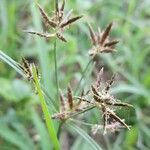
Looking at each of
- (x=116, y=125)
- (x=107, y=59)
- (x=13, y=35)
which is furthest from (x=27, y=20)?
(x=116, y=125)

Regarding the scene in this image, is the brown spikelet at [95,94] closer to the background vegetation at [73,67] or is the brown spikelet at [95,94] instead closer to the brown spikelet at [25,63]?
the brown spikelet at [25,63]

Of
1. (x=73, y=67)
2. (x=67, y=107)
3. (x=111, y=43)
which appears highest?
(x=111, y=43)

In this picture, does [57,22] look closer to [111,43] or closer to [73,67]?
[111,43]

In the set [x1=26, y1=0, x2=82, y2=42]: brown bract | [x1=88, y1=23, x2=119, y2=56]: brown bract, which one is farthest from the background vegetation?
[x1=26, y1=0, x2=82, y2=42]: brown bract

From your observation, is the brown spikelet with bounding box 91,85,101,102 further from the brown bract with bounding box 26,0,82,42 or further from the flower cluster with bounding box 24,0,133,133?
the brown bract with bounding box 26,0,82,42

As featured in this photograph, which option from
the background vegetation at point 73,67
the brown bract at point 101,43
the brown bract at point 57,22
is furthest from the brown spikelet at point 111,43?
the background vegetation at point 73,67

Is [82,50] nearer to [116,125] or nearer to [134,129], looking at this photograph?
[134,129]

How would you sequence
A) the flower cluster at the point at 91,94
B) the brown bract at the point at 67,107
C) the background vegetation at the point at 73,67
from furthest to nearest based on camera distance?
the background vegetation at the point at 73,67
the brown bract at the point at 67,107
the flower cluster at the point at 91,94

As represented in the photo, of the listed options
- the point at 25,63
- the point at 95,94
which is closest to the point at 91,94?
the point at 95,94
